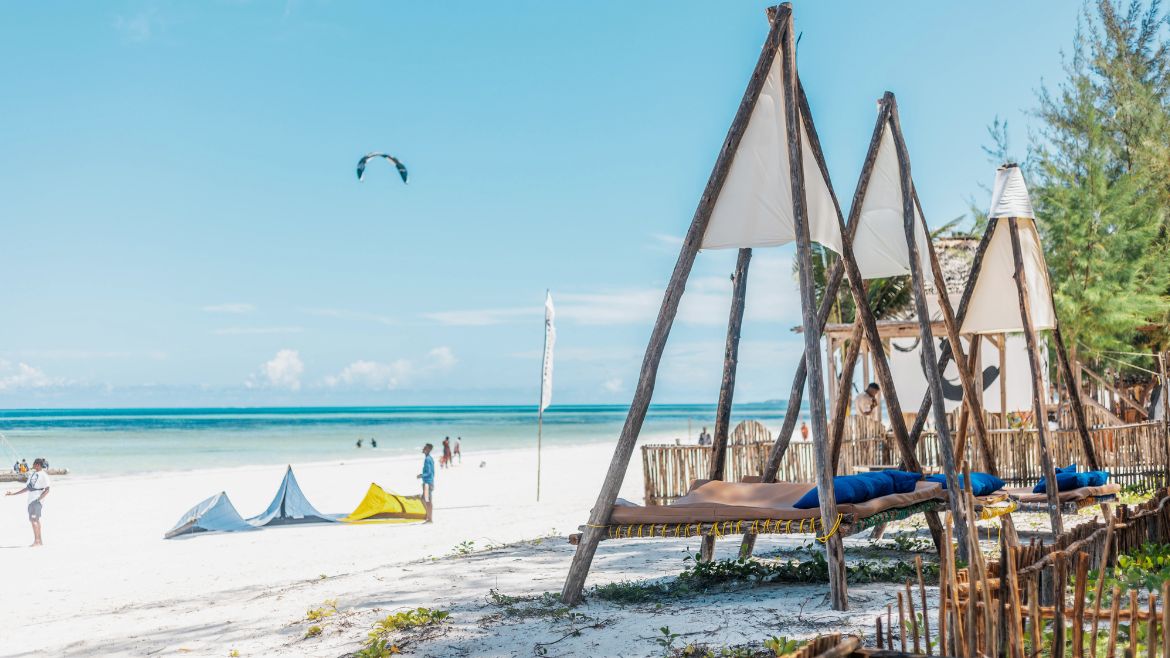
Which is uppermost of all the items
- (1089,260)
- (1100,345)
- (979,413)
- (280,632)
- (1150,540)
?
(1089,260)

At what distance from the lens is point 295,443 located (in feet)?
183

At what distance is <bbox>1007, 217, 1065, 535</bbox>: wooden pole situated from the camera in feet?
27.6

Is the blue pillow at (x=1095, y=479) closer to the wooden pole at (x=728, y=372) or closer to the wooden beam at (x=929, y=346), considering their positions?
the wooden beam at (x=929, y=346)

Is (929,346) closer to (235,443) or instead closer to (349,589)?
(349,589)

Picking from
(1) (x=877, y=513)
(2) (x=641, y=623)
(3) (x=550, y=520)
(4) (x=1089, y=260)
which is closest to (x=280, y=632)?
(2) (x=641, y=623)

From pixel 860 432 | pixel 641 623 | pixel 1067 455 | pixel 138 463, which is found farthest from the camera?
pixel 138 463

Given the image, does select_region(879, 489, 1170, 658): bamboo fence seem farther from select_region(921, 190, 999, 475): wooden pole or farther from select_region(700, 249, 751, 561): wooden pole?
select_region(921, 190, 999, 475): wooden pole

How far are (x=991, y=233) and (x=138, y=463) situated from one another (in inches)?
1494

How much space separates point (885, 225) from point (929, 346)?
148 centimetres

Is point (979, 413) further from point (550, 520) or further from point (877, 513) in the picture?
point (550, 520)

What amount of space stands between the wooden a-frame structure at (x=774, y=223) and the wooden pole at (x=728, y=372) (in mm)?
774

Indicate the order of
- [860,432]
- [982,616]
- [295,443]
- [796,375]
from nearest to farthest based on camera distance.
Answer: [982,616]
[796,375]
[860,432]
[295,443]

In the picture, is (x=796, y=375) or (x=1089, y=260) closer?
(x=796, y=375)

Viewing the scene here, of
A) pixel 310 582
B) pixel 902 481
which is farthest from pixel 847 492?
pixel 310 582
